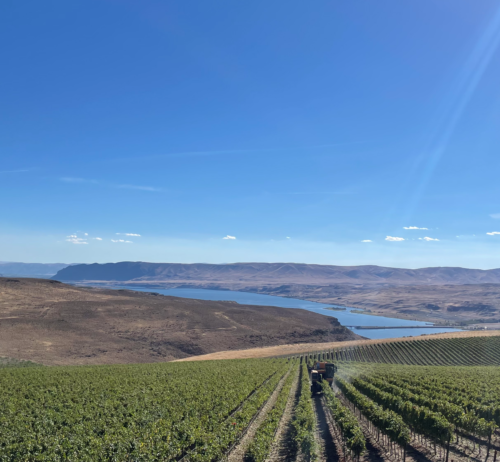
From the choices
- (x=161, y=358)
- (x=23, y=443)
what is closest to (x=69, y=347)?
(x=161, y=358)

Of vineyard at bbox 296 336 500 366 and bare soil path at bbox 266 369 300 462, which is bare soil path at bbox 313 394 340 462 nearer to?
bare soil path at bbox 266 369 300 462

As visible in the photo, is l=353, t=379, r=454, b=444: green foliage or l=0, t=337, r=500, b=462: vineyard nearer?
l=0, t=337, r=500, b=462: vineyard

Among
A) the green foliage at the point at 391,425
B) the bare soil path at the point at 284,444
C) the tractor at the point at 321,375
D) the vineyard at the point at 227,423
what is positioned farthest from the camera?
the tractor at the point at 321,375

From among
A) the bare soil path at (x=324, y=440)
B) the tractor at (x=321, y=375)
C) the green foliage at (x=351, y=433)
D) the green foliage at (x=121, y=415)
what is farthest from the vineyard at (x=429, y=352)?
the green foliage at (x=351, y=433)

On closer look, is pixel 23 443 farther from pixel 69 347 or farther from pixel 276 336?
pixel 276 336

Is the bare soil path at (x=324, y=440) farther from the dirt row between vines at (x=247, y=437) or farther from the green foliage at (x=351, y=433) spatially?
the dirt row between vines at (x=247, y=437)

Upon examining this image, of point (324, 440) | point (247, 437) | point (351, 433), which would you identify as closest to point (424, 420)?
point (351, 433)

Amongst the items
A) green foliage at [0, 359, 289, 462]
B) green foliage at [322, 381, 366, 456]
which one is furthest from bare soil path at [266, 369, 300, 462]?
green foliage at [322, 381, 366, 456]
